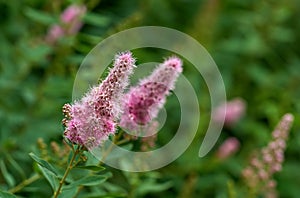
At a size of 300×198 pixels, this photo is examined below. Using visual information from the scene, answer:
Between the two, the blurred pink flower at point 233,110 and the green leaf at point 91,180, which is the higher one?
the blurred pink flower at point 233,110

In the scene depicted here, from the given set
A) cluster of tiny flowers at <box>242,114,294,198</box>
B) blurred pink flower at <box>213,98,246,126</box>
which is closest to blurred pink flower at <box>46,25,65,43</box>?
blurred pink flower at <box>213,98,246,126</box>

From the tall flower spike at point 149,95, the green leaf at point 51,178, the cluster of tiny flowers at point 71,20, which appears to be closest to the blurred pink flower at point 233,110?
the cluster of tiny flowers at point 71,20

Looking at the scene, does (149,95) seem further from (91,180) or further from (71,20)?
(71,20)

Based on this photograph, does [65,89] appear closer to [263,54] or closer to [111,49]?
[111,49]

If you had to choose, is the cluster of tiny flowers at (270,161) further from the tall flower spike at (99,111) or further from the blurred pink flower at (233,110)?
the blurred pink flower at (233,110)

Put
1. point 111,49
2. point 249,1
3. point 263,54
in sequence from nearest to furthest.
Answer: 1. point 111,49
2. point 263,54
3. point 249,1

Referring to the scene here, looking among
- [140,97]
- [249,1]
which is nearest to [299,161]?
[249,1]

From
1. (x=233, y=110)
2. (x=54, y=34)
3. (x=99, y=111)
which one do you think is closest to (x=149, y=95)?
(x=99, y=111)
